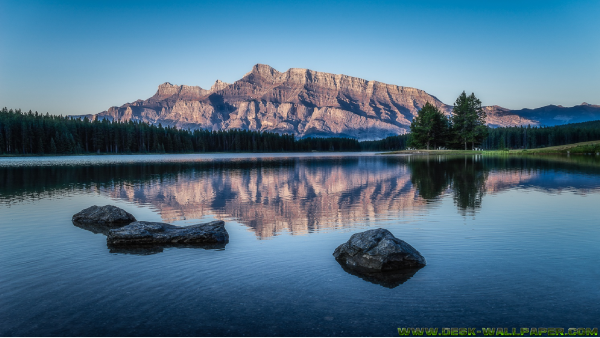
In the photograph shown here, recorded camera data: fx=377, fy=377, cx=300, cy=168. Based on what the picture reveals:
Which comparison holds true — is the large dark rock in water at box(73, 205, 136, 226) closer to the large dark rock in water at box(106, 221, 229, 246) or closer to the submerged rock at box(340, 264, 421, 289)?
the large dark rock in water at box(106, 221, 229, 246)

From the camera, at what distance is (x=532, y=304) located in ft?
28.1

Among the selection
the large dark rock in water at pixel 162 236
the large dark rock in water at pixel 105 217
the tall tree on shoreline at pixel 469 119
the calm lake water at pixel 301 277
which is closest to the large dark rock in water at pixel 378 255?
the calm lake water at pixel 301 277

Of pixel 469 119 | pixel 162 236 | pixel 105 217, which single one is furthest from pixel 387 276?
pixel 469 119

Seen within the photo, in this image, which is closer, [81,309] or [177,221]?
[81,309]

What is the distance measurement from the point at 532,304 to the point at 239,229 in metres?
12.2

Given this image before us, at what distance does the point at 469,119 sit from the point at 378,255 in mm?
117092

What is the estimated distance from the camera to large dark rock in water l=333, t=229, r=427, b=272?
11422 millimetres

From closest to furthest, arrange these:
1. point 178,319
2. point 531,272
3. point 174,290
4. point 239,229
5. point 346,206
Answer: point 178,319
point 174,290
point 531,272
point 239,229
point 346,206

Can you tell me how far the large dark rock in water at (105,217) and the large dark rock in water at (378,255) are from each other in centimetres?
1263

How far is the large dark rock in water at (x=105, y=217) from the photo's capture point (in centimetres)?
1939

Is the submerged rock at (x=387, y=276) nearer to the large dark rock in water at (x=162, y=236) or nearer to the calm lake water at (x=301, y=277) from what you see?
the calm lake water at (x=301, y=277)

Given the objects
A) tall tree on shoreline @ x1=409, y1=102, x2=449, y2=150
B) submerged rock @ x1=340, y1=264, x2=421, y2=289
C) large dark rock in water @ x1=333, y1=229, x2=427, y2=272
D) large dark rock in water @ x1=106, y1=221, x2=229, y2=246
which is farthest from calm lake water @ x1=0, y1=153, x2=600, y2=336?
tall tree on shoreline @ x1=409, y1=102, x2=449, y2=150

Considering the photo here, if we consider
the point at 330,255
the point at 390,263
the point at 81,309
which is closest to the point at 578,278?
the point at 390,263

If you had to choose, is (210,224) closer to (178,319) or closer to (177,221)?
(177,221)
